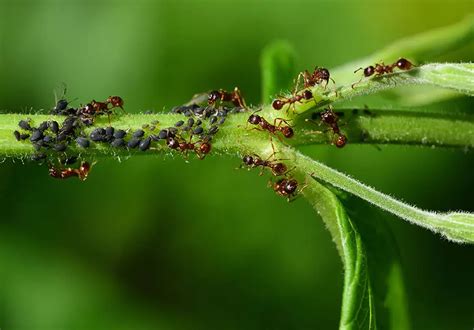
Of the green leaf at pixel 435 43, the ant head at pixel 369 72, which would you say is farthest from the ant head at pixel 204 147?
the green leaf at pixel 435 43

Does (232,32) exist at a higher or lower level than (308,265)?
higher

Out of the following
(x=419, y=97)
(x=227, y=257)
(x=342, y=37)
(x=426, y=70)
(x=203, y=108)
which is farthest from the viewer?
(x=342, y=37)

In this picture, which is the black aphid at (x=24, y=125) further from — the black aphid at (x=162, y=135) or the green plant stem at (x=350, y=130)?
the black aphid at (x=162, y=135)

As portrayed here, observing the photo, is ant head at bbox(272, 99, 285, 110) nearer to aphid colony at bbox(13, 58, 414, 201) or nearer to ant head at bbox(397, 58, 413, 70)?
aphid colony at bbox(13, 58, 414, 201)

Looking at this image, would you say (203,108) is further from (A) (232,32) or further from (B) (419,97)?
(A) (232,32)

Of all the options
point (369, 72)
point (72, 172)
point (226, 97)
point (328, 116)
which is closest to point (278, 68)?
point (226, 97)

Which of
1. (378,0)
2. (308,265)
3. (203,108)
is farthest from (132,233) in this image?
(203,108)

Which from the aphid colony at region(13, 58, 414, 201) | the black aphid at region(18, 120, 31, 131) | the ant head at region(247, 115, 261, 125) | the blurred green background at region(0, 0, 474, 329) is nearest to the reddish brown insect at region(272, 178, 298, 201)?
the aphid colony at region(13, 58, 414, 201)
